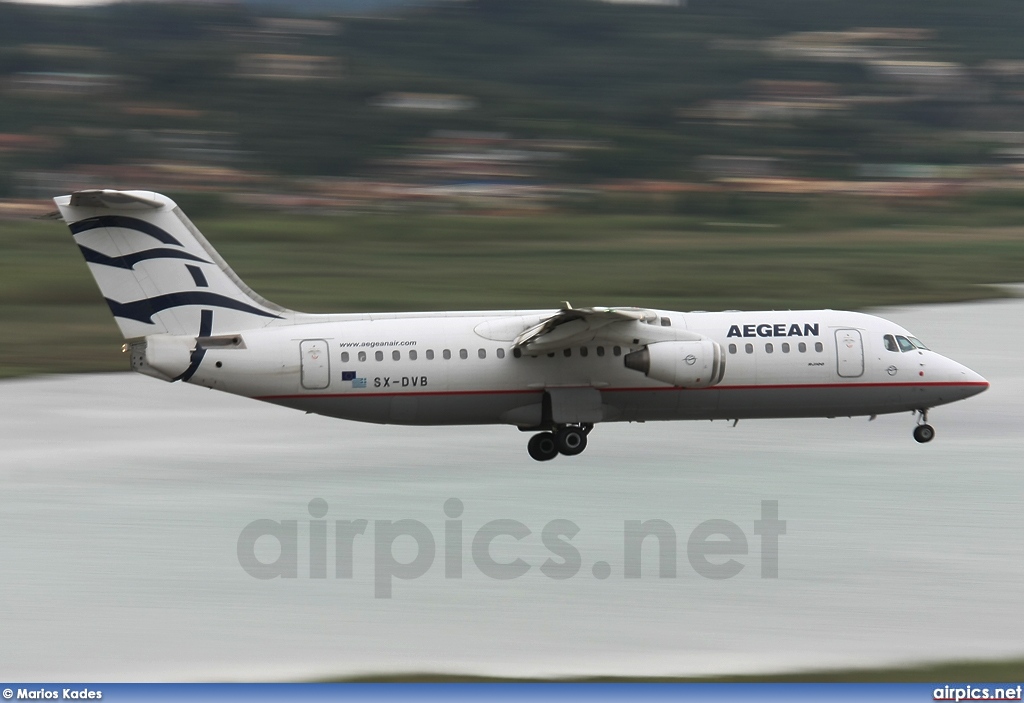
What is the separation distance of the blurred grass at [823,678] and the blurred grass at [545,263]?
80.1 ft

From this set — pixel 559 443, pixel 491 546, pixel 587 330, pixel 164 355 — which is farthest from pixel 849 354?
pixel 164 355

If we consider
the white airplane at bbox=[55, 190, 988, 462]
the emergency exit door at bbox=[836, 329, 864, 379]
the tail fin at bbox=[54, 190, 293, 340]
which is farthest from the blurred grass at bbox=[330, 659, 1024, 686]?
the emergency exit door at bbox=[836, 329, 864, 379]

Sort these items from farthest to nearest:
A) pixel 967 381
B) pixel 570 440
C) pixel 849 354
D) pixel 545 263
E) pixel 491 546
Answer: pixel 545 263, pixel 967 381, pixel 849 354, pixel 570 440, pixel 491 546

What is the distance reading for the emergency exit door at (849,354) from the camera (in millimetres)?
26453

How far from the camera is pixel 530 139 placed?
148625 mm

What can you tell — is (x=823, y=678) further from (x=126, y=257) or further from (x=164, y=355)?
(x=126, y=257)

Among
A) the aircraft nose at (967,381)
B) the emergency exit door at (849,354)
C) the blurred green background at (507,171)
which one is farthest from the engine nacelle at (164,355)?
the aircraft nose at (967,381)

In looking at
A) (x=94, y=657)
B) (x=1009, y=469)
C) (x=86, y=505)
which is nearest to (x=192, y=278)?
(x=86, y=505)

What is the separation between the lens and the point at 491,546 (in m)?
20.1

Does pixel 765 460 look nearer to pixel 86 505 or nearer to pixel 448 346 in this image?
pixel 448 346

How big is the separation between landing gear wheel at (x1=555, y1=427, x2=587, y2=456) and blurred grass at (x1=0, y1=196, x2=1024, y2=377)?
16.4 m

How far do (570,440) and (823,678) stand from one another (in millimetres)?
11689

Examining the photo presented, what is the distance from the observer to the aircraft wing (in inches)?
959

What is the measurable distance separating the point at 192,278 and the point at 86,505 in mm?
4737
